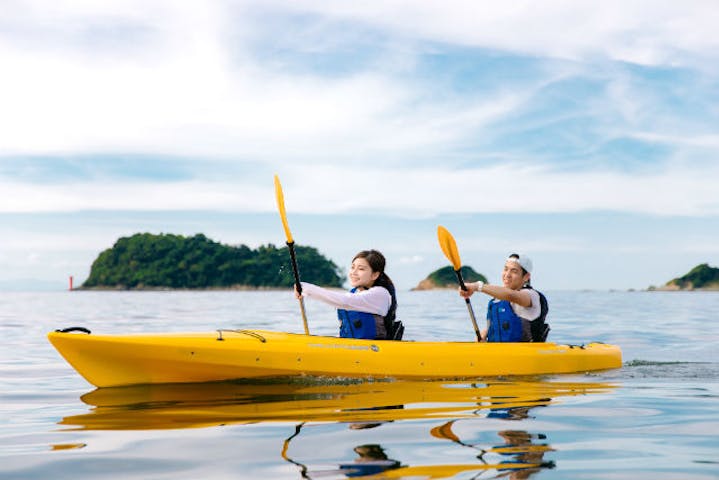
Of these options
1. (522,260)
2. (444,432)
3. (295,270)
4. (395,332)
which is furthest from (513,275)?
(444,432)

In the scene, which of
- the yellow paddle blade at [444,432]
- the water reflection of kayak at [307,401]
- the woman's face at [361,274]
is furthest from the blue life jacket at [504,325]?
the yellow paddle blade at [444,432]

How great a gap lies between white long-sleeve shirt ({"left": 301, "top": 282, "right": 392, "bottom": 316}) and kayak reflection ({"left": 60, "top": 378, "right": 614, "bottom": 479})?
70 centimetres

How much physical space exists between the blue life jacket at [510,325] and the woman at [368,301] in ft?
4.26

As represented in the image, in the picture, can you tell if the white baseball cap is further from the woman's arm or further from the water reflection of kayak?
the water reflection of kayak

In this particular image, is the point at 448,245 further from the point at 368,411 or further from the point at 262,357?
the point at 368,411

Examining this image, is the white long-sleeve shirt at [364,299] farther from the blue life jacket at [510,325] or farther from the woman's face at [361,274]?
the blue life jacket at [510,325]

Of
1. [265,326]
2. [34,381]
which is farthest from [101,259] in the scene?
[34,381]

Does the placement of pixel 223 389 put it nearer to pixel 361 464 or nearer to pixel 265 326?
pixel 361 464

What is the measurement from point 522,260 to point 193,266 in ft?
432

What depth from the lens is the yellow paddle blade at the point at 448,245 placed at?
29.8 ft

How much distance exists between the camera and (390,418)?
217 inches

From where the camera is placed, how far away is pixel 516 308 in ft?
28.4

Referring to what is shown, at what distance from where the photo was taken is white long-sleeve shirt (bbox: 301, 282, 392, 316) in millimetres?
7426

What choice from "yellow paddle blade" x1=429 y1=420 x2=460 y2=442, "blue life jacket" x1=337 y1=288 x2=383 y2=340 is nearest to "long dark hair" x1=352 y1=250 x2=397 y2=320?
"blue life jacket" x1=337 y1=288 x2=383 y2=340
